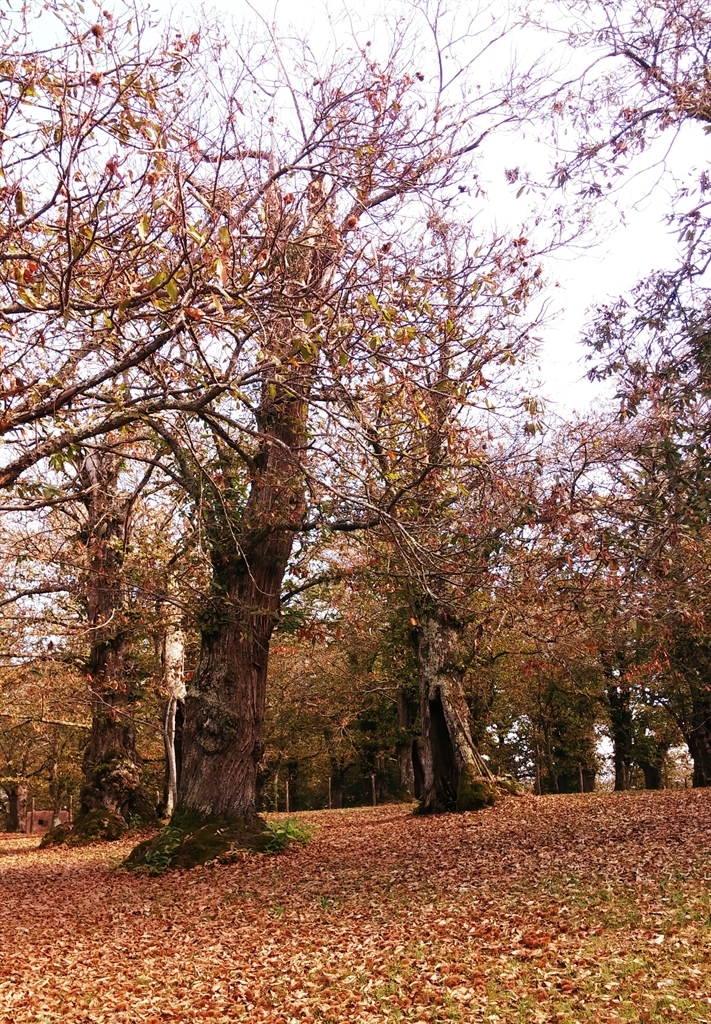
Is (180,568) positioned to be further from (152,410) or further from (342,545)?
(152,410)

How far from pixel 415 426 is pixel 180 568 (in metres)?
6.48

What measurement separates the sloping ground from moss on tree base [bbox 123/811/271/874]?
0.27m

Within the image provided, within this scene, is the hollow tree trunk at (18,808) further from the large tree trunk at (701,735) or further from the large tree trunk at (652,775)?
the large tree trunk at (701,735)

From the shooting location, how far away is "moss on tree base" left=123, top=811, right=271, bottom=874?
35.6 feet

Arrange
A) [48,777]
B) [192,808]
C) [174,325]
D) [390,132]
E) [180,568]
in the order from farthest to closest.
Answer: [48,777]
[180,568]
[192,808]
[390,132]
[174,325]

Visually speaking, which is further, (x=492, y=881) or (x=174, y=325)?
(x=492, y=881)

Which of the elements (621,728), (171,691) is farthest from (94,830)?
(621,728)

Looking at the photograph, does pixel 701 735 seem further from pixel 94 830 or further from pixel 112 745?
pixel 94 830

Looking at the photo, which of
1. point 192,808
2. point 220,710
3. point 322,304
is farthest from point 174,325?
point 192,808

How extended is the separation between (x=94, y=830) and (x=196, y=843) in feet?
26.1

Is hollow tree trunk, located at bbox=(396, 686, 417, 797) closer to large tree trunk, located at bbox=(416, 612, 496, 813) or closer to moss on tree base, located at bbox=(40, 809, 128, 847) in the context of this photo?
large tree trunk, located at bbox=(416, 612, 496, 813)

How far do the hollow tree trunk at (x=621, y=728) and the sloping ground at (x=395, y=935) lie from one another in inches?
780

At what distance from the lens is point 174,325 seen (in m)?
5.40

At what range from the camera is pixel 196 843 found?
10.9m
